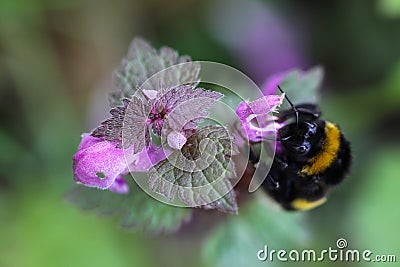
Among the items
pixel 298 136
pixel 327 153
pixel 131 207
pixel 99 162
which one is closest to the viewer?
pixel 99 162

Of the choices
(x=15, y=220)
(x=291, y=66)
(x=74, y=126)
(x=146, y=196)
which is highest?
(x=291, y=66)

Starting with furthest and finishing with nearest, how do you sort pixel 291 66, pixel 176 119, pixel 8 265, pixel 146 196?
pixel 291 66
pixel 8 265
pixel 146 196
pixel 176 119

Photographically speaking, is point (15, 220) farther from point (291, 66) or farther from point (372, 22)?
point (372, 22)

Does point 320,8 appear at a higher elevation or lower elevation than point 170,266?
higher

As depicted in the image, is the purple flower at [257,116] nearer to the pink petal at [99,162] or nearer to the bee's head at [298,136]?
the bee's head at [298,136]

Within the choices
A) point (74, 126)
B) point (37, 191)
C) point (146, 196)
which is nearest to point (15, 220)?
point (37, 191)

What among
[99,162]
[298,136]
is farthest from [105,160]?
[298,136]

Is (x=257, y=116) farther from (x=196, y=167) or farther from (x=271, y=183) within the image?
(x=271, y=183)
